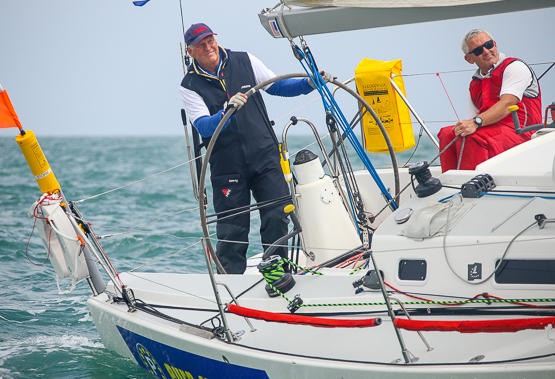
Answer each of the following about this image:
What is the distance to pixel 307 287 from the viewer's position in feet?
8.31

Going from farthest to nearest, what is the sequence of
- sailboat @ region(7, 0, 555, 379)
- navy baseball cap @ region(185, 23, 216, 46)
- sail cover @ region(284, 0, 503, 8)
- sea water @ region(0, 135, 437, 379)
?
sea water @ region(0, 135, 437, 379) < navy baseball cap @ region(185, 23, 216, 46) < sail cover @ region(284, 0, 503, 8) < sailboat @ region(7, 0, 555, 379)

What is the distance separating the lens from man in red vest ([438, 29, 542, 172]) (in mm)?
3062

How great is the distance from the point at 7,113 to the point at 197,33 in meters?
1.07

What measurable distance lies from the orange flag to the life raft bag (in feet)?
7.02

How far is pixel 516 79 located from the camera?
120 inches

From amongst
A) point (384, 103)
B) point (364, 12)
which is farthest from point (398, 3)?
point (384, 103)

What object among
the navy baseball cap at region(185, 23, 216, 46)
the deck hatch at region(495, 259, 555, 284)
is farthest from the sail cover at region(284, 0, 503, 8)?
the deck hatch at region(495, 259, 555, 284)

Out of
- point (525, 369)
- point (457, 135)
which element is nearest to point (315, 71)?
point (457, 135)

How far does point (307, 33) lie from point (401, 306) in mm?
1370

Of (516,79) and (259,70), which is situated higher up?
(259,70)

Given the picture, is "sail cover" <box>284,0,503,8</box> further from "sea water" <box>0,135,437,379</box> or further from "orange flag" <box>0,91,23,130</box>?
"orange flag" <box>0,91,23,130</box>

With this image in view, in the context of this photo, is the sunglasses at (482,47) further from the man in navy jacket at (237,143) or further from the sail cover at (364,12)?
the man in navy jacket at (237,143)

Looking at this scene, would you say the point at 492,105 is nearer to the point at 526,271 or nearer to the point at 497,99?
the point at 497,99

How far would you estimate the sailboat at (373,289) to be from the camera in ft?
6.06
